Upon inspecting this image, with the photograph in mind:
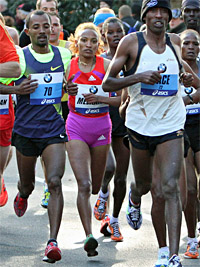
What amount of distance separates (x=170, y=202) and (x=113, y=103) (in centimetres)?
169

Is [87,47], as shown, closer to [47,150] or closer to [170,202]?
[47,150]

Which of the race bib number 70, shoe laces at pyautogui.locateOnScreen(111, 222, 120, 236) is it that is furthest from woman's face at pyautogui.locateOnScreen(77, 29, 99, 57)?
shoe laces at pyautogui.locateOnScreen(111, 222, 120, 236)

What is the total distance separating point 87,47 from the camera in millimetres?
9102

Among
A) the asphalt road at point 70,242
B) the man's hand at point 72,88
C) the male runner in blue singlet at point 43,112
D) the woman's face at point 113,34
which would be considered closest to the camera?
the asphalt road at point 70,242

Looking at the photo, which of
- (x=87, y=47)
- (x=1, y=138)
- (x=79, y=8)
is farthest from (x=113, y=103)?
(x=79, y=8)

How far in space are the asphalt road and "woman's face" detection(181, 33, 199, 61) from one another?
1.96m

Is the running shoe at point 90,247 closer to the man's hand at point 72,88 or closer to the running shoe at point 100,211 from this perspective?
the man's hand at point 72,88

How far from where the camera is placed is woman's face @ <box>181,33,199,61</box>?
9000mm

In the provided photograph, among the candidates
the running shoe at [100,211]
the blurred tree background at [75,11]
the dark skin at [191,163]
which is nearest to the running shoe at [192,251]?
the dark skin at [191,163]

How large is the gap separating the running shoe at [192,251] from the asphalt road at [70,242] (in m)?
0.09

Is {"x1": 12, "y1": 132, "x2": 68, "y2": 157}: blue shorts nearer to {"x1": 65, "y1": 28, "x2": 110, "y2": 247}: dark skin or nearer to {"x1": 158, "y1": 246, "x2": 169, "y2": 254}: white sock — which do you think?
{"x1": 65, "y1": 28, "x2": 110, "y2": 247}: dark skin

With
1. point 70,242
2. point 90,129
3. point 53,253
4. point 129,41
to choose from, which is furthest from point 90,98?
point 53,253

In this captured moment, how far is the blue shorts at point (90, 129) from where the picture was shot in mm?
8820

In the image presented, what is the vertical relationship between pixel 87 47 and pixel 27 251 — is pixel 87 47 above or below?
above
